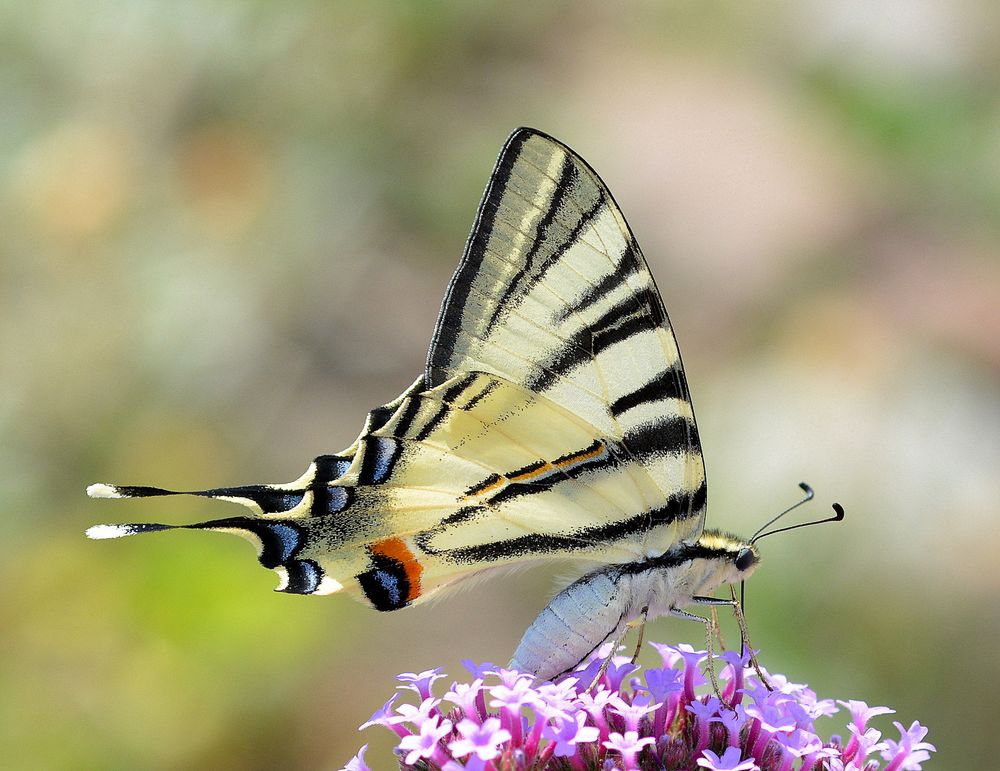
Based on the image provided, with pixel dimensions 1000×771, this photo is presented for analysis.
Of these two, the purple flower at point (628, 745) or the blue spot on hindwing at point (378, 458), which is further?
the blue spot on hindwing at point (378, 458)

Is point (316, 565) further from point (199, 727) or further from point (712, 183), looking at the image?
point (712, 183)

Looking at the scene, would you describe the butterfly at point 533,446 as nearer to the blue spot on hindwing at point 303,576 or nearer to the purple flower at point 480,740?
the blue spot on hindwing at point 303,576

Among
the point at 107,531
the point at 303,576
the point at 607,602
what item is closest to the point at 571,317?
the point at 607,602

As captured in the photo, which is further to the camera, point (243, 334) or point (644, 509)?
point (243, 334)

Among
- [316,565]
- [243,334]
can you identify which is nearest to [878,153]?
[243,334]

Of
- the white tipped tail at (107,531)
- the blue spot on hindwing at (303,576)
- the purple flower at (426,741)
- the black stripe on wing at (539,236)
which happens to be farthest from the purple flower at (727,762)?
the white tipped tail at (107,531)

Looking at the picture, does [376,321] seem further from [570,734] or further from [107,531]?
[570,734]

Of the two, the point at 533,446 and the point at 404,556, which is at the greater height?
the point at 533,446
